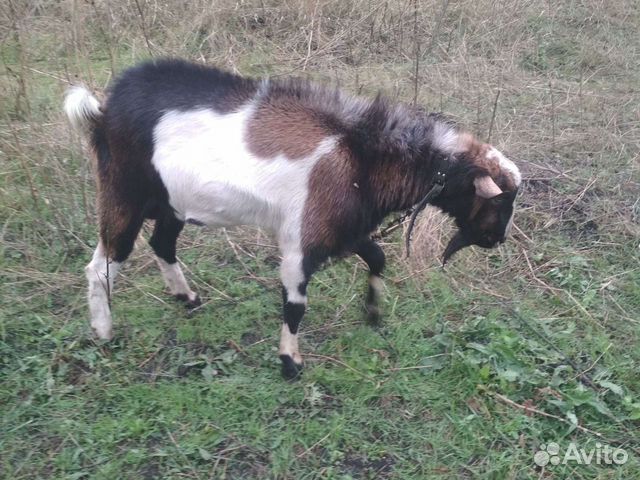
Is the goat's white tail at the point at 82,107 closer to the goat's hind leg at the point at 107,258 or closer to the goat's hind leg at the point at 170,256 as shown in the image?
the goat's hind leg at the point at 107,258

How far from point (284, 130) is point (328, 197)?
1.21 feet

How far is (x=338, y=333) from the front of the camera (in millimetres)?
3598

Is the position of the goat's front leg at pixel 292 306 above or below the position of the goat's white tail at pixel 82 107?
below

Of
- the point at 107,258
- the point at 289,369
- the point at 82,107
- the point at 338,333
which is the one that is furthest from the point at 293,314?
the point at 82,107

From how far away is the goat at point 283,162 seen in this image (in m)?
2.95

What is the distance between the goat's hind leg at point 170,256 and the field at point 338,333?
90 millimetres

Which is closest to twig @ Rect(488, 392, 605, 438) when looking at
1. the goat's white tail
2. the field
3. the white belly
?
the field

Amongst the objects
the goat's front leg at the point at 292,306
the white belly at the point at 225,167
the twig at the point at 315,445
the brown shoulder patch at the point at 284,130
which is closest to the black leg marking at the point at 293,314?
the goat's front leg at the point at 292,306

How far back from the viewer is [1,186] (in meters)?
4.38

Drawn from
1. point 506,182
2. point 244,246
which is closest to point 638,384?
point 506,182

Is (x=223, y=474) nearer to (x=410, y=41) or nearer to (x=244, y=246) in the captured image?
(x=244, y=246)

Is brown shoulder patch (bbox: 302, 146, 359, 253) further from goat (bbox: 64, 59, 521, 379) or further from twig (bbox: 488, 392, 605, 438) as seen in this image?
twig (bbox: 488, 392, 605, 438)

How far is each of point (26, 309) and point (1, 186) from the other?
1.23 meters

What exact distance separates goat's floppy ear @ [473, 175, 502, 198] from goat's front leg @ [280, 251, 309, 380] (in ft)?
2.90
